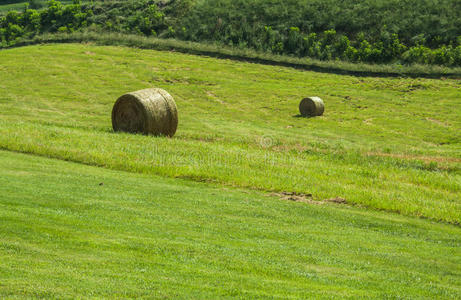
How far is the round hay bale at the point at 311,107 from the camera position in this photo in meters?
48.3

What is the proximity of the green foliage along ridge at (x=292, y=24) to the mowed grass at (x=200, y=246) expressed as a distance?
193ft

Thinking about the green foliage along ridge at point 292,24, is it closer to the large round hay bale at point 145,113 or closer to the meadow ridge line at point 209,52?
the meadow ridge line at point 209,52

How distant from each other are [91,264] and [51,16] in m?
97.8

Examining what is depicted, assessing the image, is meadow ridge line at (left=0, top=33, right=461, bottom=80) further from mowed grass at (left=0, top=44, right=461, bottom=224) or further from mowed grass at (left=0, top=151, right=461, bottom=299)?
mowed grass at (left=0, top=151, right=461, bottom=299)

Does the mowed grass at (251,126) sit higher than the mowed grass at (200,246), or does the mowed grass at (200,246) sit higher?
the mowed grass at (200,246)

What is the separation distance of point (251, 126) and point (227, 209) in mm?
26642

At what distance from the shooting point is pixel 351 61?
73375mm

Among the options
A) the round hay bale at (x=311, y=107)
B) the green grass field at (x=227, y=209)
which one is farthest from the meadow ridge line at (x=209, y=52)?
the green grass field at (x=227, y=209)

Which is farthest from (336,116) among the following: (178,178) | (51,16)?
(51,16)

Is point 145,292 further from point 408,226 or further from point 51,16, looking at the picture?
point 51,16

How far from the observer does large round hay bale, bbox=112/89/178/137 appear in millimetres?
31641

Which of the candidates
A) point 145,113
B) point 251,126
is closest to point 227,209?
point 145,113

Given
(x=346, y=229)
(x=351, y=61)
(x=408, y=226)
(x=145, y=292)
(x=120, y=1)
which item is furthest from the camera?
(x=120, y=1)

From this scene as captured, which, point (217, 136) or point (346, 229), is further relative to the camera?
point (217, 136)
